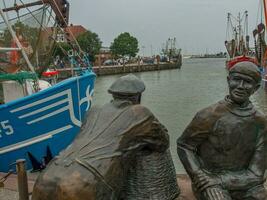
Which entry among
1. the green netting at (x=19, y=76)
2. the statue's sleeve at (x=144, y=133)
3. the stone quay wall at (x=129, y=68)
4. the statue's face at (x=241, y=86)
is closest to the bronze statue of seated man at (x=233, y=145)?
the statue's face at (x=241, y=86)

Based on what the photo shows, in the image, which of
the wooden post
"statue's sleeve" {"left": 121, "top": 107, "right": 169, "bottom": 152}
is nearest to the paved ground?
"statue's sleeve" {"left": 121, "top": 107, "right": 169, "bottom": 152}

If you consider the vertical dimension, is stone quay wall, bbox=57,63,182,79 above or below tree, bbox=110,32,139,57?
below

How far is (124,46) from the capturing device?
71.1 meters

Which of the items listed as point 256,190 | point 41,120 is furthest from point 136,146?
point 41,120

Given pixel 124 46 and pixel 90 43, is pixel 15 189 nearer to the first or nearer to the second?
pixel 90 43

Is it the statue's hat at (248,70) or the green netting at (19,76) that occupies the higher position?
the statue's hat at (248,70)

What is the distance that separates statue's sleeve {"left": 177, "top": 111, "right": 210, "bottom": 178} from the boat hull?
4.97 meters

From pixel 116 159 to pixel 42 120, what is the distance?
560 cm

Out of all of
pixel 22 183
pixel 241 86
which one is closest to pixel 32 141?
pixel 22 183

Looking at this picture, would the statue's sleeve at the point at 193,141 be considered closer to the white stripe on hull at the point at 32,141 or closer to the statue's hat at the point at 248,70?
the statue's hat at the point at 248,70

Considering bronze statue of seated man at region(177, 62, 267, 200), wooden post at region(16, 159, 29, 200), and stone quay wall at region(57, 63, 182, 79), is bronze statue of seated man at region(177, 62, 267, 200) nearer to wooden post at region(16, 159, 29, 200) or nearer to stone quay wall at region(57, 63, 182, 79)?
wooden post at region(16, 159, 29, 200)

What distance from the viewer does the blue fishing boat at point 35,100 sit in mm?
7930

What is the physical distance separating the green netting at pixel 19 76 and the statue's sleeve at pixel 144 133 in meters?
5.91

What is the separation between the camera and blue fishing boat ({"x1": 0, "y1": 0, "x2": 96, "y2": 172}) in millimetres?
7930
